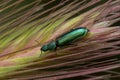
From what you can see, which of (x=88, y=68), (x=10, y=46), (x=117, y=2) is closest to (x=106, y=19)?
(x=117, y=2)

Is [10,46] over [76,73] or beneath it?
over

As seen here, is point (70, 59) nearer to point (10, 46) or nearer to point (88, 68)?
point (88, 68)

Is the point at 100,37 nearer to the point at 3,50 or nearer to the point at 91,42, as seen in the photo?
the point at 91,42

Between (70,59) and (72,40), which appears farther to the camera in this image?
(72,40)

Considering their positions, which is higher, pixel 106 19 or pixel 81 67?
pixel 106 19

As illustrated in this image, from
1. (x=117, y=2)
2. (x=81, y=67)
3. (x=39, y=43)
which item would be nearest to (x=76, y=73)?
(x=81, y=67)

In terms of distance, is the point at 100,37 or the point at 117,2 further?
the point at 117,2
